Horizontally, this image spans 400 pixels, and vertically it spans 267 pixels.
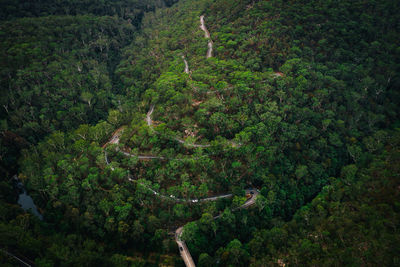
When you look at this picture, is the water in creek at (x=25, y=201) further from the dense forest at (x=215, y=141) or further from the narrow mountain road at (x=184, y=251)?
the narrow mountain road at (x=184, y=251)

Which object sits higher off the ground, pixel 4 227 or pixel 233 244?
pixel 4 227

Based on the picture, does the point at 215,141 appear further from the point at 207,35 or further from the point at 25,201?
the point at 207,35

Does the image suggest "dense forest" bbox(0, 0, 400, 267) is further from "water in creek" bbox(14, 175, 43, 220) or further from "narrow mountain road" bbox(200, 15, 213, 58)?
"water in creek" bbox(14, 175, 43, 220)

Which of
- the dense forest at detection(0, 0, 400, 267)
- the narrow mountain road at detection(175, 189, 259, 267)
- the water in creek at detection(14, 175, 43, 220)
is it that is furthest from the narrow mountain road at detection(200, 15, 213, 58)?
the water in creek at detection(14, 175, 43, 220)

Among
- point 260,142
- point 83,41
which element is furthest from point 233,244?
point 83,41

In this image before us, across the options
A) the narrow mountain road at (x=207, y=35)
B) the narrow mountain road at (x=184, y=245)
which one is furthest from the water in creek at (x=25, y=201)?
the narrow mountain road at (x=207, y=35)

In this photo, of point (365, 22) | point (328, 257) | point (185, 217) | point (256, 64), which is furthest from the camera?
point (365, 22)

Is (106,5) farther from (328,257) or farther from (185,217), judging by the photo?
(328,257)
